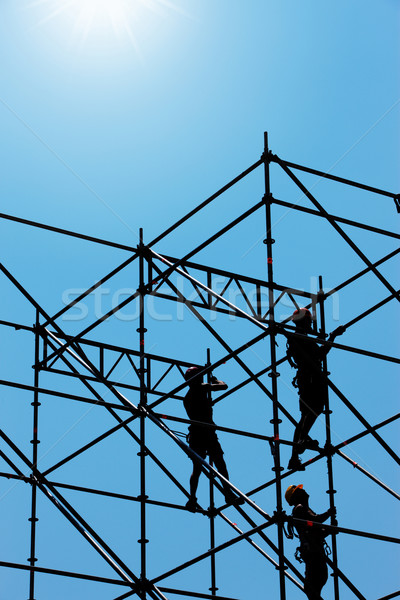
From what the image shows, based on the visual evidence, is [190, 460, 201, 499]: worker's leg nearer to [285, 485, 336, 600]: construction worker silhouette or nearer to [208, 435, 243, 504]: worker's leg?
[208, 435, 243, 504]: worker's leg

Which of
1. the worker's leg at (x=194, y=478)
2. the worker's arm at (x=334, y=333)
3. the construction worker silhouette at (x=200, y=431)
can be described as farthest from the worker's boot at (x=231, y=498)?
the worker's arm at (x=334, y=333)

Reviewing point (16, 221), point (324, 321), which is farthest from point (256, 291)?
point (16, 221)

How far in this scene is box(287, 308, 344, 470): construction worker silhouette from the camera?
16.4 metres

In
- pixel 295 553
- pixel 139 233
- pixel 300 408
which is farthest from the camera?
pixel 139 233

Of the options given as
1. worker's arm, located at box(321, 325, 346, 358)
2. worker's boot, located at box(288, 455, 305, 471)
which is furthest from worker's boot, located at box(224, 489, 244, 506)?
worker's arm, located at box(321, 325, 346, 358)

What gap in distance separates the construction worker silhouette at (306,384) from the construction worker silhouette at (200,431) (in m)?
1.24

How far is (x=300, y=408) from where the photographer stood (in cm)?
1667

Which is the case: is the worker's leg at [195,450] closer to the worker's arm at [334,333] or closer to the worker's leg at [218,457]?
the worker's leg at [218,457]

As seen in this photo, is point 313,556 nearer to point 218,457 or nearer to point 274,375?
point 274,375

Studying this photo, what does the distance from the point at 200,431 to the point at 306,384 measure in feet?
5.41

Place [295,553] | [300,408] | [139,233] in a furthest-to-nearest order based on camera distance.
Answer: [139,233]
[300,408]
[295,553]

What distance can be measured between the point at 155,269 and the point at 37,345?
203 centimetres

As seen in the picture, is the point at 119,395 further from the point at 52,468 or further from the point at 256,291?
the point at 256,291

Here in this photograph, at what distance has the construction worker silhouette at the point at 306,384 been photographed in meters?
16.4
